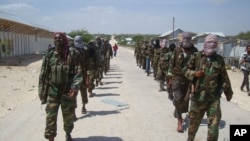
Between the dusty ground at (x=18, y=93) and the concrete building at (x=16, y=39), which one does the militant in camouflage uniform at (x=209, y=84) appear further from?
the concrete building at (x=16, y=39)

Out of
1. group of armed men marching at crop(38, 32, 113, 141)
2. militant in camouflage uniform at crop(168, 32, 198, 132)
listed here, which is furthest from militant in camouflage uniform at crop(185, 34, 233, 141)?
group of armed men marching at crop(38, 32, 113, 141)

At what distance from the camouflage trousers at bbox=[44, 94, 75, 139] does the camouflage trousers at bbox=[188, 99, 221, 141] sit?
2.04 meters

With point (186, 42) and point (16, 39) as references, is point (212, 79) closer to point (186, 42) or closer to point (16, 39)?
point (186, 42)

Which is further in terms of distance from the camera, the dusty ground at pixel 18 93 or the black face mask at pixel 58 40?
the dusty ground at pixel 18 93

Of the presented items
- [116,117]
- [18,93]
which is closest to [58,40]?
[116,117]

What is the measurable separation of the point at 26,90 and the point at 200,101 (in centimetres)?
922

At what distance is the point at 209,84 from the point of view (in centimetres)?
538

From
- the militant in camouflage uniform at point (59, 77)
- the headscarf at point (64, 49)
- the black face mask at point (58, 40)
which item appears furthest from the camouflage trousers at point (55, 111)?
the black face mask at point (58, 40)

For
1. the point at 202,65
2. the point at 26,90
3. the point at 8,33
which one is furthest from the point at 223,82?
the point at 8,33

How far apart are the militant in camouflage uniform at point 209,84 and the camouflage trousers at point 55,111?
2044 millimetres

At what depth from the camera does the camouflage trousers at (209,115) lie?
5199mm

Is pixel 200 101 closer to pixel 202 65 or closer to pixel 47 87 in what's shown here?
pixel 202 65

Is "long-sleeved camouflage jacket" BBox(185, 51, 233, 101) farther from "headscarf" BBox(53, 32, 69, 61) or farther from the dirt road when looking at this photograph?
"headscarf" BBox(53, 32, 69, 61)

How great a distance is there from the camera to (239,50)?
2508cm
